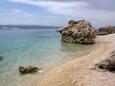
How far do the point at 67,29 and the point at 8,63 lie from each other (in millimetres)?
24192

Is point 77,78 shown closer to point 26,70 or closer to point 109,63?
point 109,63

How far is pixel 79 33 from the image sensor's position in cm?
4294

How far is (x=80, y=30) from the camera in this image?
43.6 m


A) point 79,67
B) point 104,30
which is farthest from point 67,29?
point 104,30

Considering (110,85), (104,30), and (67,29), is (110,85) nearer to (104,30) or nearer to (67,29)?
(67,29)

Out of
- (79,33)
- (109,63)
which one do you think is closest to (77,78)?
(109,63)

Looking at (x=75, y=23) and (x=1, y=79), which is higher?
(x=75, y=23)

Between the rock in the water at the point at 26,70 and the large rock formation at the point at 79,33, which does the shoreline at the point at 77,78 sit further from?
the large rock formation at the point at 79,33

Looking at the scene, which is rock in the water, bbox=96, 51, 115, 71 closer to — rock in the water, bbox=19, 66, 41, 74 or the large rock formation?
rock in the water, bbox=19, 66, 41, 74

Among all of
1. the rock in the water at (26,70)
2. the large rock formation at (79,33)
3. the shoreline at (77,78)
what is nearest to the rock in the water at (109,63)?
the shoreline at (77,78)

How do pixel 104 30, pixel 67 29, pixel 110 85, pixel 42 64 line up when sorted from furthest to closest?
1. pixel 104 30
2. pixel 67 29
3. pixel 42 64
4. pixel 110 85

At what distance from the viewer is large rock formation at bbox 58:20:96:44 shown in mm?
42719

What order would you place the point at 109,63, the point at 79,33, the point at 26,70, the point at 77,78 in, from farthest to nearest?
the point at 79,33, the point at 26,70, the point at 109,63, the point at 77,78

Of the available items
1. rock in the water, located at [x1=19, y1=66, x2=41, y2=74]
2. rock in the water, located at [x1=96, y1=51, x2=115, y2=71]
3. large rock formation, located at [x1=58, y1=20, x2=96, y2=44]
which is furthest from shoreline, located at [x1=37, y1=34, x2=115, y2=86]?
large rock formation, located at [x1=58, y1=20, x2=96, y2=44]
